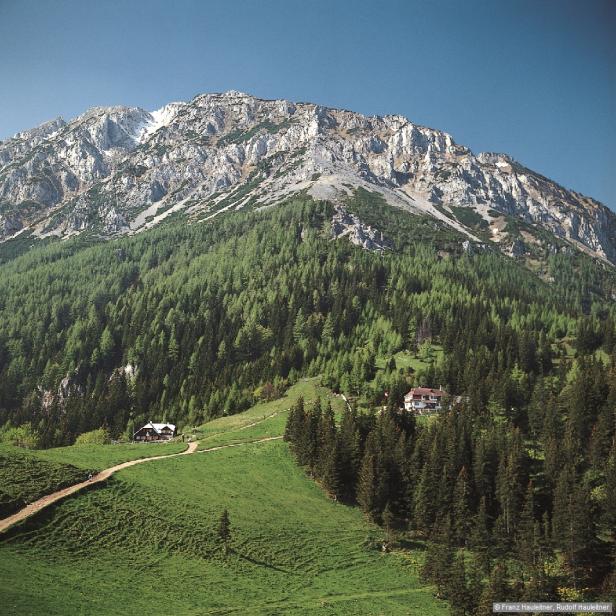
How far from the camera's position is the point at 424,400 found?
12169 cm

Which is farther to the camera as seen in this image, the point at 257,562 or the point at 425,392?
the point at 425,392

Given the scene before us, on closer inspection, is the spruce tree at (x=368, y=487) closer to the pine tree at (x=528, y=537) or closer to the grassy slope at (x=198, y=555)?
the grassy slope at (x=198, y=555)

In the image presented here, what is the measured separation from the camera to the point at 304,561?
58.0 m

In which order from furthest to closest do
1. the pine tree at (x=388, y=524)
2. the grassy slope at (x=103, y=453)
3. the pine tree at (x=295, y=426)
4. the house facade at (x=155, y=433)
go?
the house facade at (x=155, y=433), the pine tree at (x=295, y=426), the grassy slope at (x=103, y=453), the pine tree at (x=388, y=524)

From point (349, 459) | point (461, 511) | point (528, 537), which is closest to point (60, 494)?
point (349, 459)

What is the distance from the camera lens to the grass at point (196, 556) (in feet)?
142

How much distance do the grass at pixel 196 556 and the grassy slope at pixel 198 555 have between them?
0.43ft

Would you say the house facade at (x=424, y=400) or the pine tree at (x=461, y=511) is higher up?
the house facade at (x=424, y=400)

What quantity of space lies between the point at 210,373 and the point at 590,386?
11202 centimetres

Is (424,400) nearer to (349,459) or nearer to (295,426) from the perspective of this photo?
(295,426)

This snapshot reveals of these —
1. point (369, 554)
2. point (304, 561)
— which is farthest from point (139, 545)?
point (369, 554)

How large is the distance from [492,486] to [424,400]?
44046 mm

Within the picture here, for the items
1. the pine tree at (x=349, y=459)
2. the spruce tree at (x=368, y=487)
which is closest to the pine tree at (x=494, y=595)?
the spruce tree at (x=368, y=487)

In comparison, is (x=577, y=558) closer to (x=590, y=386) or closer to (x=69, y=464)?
(x=590, y=386)
